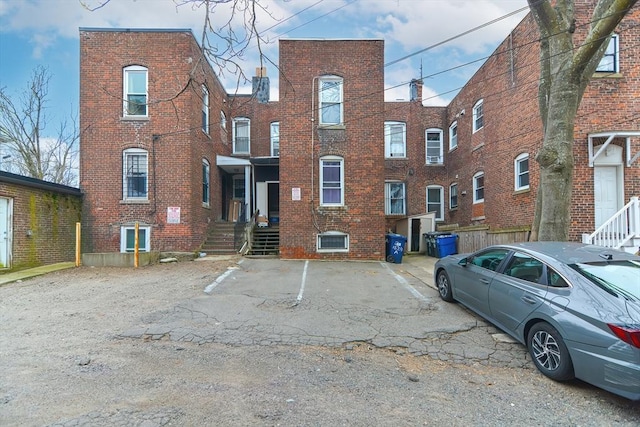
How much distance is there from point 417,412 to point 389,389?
1.50ft

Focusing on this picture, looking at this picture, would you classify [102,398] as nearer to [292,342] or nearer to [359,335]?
[292,342]

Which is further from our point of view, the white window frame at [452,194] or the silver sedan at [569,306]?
the white window frame at [452,194]

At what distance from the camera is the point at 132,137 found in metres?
13.1

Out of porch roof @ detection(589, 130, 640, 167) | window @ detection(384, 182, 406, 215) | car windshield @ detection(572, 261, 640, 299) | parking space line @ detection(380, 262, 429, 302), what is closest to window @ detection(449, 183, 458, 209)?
window @ detection(384, 182, 406, 215)

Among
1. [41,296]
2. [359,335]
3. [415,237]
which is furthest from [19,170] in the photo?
[359,335]

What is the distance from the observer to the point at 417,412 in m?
3.12

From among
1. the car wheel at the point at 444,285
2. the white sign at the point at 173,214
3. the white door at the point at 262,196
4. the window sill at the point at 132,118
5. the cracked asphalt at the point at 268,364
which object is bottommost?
the cracked asphalt at the point at 268,364

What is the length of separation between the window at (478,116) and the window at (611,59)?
200 inches

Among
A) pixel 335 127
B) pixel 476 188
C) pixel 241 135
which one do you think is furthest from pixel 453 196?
pixel 241 135

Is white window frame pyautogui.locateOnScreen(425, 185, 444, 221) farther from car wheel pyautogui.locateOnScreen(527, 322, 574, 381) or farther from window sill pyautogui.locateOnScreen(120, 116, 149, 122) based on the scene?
car wheel pyautogui.locateOnScreen(527, 322, 574, 381)

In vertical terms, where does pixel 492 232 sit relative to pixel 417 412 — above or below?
above

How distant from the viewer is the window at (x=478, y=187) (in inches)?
620

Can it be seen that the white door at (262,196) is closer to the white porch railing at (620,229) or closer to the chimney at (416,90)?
the chimney at (416,90)

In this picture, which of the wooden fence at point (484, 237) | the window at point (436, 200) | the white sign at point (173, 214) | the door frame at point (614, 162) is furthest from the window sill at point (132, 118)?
the door frame at point (614, 162)
